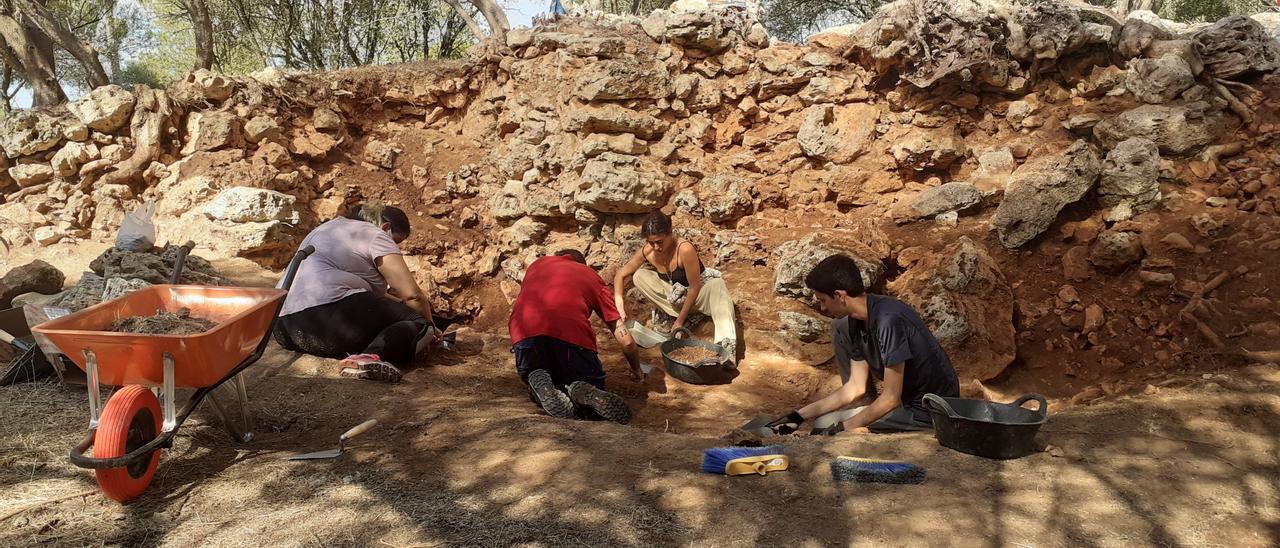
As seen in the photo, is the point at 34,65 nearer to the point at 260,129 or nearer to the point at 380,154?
the point at 260,129

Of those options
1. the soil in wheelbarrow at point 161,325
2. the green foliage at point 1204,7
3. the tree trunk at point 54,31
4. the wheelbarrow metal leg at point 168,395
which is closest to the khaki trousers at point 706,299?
the soil in wheelbarrow at point 161,325

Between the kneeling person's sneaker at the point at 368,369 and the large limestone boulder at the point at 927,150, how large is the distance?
16.7 ft

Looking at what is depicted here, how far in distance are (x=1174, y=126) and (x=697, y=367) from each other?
4446 millimetres

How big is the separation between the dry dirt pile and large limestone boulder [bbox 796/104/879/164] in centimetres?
2

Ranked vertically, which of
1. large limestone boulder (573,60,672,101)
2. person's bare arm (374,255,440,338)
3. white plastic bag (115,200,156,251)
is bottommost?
person's bare arm (374,255,440,338)

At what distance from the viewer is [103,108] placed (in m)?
7.21

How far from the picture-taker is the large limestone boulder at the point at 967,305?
529 cm

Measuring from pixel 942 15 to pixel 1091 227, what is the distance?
99.3 inches

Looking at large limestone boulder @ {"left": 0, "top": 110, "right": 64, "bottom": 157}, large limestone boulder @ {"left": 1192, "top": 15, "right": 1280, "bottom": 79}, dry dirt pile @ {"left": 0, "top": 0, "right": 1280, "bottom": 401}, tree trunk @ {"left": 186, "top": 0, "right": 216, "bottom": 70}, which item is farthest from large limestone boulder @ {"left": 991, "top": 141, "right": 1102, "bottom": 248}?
tree trunk @ {"left": 186, "top": 0, "right": 216, "bottom": 70}

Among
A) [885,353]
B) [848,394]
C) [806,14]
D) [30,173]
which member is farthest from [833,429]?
[806,14]

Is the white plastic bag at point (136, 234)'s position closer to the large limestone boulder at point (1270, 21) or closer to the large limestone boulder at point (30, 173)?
the large limestone boulder at point (30, 173)

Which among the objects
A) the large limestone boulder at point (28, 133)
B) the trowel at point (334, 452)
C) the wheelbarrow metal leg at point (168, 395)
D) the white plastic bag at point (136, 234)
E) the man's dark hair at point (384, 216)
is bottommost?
the trowel at point (334, 452)

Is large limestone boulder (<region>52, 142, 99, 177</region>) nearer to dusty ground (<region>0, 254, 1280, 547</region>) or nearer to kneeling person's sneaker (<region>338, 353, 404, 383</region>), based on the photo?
dusty ground (<region>0, 254, 1280, 547</region>)

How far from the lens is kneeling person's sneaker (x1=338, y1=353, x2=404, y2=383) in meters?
4.16
